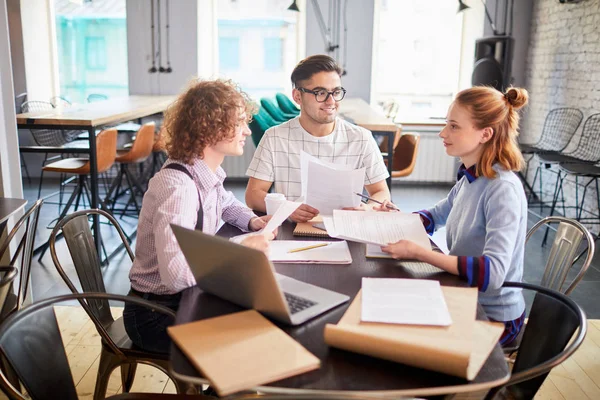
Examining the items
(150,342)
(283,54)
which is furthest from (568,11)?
(150,342)

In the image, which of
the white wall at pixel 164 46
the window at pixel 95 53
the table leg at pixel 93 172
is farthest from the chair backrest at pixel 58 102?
the table leg at pixel 93 172

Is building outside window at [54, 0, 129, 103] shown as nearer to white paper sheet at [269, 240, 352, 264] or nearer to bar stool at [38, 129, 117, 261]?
bar stool at [38, 129, 117, 261]

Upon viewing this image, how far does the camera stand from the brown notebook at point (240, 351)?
3.07ft

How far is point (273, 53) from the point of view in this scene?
23.4 feet

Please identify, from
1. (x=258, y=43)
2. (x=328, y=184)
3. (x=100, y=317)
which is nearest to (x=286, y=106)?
(x=258, y=43)

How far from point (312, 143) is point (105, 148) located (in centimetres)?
191

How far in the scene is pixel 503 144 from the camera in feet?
5.57

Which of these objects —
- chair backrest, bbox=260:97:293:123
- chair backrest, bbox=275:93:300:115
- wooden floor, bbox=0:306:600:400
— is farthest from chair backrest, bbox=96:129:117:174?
chair backrest, bbox=275:93:300:115

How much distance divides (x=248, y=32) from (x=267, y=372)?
655cm

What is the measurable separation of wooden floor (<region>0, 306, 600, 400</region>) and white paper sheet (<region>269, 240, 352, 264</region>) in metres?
0.98

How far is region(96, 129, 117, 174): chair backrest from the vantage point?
3.82m

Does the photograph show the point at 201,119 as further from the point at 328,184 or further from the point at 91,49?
the point at 91,49

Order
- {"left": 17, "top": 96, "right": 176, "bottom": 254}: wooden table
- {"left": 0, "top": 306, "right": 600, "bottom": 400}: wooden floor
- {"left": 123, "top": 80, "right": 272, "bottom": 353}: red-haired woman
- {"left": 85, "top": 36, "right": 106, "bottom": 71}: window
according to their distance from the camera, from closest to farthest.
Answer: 1. {"left": 123, "top": 80, "right": 272, "bottom": 353}: red-haired woman
2. {"left": 0, "top": 306, "right": 600, "bottom": 400}: wooden floor
3. {"left": 17, "top": 96, "right": 176, "bottom": 254}: wooden table
4. {"left": 85, "top": 36, "right": 106, "bottom": 71}: window

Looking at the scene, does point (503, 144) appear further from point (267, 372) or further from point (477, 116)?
point (267, 372)
